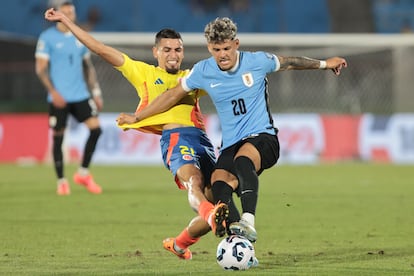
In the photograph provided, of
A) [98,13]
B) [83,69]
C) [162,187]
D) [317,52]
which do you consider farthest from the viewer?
[98,13]

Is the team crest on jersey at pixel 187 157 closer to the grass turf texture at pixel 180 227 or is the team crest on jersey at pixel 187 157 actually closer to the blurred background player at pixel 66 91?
the grass turf texture at pixel 180 227

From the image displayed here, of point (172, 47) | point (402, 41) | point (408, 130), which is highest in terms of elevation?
point (172, 47)

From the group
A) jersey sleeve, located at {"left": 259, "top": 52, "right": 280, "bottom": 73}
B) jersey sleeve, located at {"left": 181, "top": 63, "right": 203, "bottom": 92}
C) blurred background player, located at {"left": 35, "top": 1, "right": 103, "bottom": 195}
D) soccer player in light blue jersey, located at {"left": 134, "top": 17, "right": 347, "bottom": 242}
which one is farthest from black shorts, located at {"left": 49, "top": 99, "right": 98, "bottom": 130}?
jersey sleeve, located at {"left": 259, "top": 52, "right": 280, "bottom": 73}

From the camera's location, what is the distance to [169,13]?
98.8 ft

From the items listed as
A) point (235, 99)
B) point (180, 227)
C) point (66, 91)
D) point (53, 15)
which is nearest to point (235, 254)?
point (235, 99)

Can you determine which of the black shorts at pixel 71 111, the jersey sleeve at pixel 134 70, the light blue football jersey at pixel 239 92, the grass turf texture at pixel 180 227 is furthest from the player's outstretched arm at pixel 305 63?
the black shorts at pixel 71 111

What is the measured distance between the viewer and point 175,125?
322 inches

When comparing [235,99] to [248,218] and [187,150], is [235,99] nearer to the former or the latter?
[187,150]

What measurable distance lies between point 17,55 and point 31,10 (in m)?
3.88

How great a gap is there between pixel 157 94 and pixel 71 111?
20.3ft

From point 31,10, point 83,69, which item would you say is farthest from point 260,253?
point 31,10

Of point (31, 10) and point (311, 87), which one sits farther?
point (31, 10)

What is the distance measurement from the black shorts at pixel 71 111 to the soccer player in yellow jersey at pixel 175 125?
19.2ft

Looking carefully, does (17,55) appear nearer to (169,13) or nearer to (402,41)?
(169,13)
